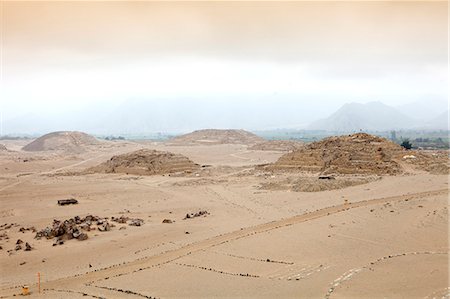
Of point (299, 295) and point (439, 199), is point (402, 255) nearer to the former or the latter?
point (299, 295)

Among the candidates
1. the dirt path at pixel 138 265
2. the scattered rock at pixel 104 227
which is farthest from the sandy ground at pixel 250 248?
the scattered rock at pixel 104 227

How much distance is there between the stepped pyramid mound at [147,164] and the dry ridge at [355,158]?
11.5 metres

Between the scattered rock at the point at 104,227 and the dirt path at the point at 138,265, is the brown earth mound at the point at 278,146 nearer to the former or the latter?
the dirt path at the point at 138,265

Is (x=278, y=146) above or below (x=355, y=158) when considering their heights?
above

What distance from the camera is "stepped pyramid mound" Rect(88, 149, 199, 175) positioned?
51.4 meters

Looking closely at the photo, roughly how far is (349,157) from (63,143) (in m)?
89.3

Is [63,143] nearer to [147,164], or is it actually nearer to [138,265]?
[147,164]

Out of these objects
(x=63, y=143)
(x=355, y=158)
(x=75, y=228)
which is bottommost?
(x=75, y=228)

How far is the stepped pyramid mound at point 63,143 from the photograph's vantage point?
10973cm

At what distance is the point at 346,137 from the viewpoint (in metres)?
47.4

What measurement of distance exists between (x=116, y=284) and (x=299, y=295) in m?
5.51

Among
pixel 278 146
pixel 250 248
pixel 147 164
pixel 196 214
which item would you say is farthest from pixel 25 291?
pixel 278 146

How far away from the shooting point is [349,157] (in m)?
42.6

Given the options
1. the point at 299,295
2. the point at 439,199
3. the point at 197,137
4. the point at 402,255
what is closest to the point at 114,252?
the point at 299,295
